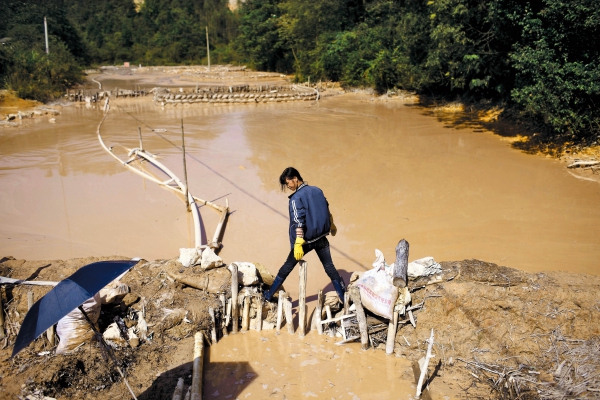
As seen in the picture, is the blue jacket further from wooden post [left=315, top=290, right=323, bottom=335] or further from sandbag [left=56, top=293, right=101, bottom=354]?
sandbag [left=56, top=293, right=101, bottom=354]

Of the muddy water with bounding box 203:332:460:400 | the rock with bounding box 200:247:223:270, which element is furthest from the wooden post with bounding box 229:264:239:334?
the rock with bounding box 200:247:223:270

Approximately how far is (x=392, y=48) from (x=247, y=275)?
66.8 ft

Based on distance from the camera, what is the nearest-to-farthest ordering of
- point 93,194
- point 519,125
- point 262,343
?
point 262,343
point 93,194
point 519,125

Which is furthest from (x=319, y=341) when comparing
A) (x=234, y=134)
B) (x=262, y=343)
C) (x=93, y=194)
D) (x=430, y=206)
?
(x=234, y=134)

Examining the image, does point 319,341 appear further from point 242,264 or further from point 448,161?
point 448,161

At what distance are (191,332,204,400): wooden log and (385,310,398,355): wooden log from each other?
1.77m

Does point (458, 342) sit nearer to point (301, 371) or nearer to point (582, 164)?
point (301, 371)

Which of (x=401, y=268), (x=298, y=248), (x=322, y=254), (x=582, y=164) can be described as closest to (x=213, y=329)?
(x=298, y=248)

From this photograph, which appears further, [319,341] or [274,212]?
[274,212]

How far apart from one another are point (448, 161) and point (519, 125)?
173 inches

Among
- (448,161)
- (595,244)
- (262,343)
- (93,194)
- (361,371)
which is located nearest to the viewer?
(361,371)

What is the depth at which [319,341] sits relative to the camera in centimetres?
463

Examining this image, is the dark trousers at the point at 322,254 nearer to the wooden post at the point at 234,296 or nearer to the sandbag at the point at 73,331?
the wooden post at the point at 234,296

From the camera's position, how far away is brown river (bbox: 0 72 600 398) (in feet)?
22.5
